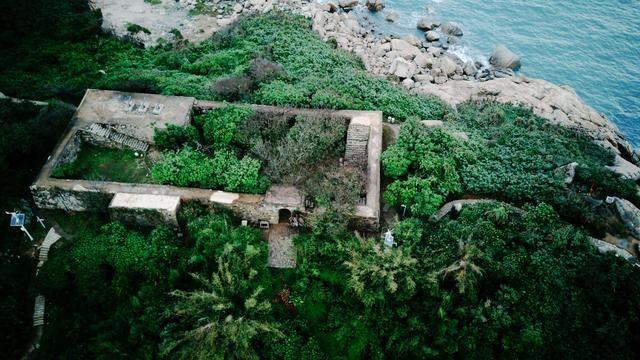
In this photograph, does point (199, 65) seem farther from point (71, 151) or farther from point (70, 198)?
point (70, 198)

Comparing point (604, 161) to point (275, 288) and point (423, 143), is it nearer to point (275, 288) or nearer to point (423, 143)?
→ point (423, 143)

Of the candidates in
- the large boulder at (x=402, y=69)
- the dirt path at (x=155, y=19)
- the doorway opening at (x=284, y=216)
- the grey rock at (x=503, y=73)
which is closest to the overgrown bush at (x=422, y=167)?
the doorway opening at (x=284, y=216)

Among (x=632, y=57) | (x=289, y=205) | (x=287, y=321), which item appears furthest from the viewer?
(x=632, y=57)

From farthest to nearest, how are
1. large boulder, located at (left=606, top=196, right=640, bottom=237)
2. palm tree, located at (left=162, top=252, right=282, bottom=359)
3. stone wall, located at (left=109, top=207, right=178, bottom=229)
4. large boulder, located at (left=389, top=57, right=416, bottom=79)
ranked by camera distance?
large boulder, located at (left=389, top=57, right=416, bottom=79) → stone wall, located at (left=109, top=207, right=178, bottom=229) → large boulder, located at (left=606, top=196, right=640, bottom=237) → palm tree, located at (left=162, top=252, right=282, bottom=359)

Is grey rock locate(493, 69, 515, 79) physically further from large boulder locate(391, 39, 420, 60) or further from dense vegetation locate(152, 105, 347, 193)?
dense vegetation locate(152, 105, 347, 193)

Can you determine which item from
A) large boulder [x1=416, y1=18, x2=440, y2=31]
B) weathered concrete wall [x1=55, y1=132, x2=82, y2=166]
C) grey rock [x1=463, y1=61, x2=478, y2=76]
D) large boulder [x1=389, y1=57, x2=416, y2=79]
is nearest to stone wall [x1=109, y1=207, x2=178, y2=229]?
weathered concrete wall [x1=55, y1=132, x2=82, y2=166]

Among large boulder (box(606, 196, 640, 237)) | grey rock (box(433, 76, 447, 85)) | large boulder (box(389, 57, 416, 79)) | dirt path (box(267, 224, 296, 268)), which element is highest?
large boulder (box(606, 196, 640, 237))

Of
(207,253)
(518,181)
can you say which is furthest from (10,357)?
(518,181)
